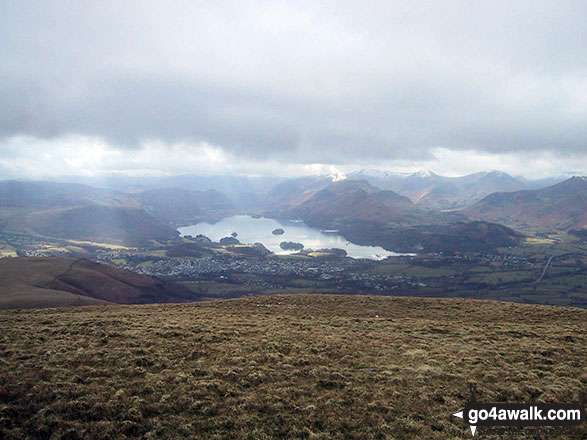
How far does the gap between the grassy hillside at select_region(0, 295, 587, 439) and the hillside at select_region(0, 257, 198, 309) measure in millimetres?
25986

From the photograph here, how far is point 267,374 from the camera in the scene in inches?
623

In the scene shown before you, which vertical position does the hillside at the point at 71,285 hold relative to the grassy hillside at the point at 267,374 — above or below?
below

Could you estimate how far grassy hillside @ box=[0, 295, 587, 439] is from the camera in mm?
11656

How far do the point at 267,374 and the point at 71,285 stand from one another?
231 feet

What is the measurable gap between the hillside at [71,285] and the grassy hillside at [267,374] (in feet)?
85.3

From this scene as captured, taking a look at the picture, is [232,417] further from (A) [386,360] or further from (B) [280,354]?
(A) [386,360]

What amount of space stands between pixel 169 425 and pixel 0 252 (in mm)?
200942

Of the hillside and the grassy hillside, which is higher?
the grassy hillside

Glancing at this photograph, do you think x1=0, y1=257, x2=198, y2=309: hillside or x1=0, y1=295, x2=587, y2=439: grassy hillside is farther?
x1=0, y1=257, x2=198, y2=309: hillside

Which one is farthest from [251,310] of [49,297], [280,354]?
[49,297]

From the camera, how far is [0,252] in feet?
520

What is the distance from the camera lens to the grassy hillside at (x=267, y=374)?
1166 cm

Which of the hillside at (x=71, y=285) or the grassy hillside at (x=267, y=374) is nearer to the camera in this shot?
the grassy hillside at (x=267, y=374)

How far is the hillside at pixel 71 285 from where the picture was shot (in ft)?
162
